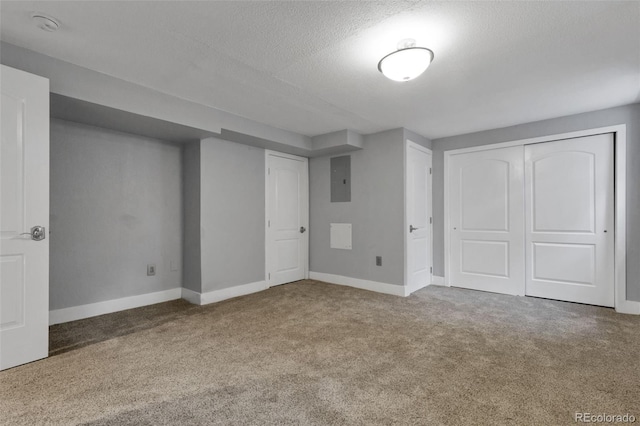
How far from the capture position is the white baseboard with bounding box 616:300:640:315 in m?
3.42

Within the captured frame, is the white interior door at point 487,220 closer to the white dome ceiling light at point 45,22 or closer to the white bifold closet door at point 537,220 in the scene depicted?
the white bifold closet door at point 537,220

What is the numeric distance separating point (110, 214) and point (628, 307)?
588 centimetres

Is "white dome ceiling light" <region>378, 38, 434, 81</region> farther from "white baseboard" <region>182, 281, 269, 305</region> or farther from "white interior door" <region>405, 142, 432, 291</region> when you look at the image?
"white baseboard" <region>182, 281, 269, 305</region>

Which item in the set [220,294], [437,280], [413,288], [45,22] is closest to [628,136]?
[437,280]

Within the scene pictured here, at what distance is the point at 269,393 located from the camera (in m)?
1.93

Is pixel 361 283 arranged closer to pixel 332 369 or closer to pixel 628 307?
pixel 332 369

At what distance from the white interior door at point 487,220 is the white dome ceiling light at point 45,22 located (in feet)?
15.3

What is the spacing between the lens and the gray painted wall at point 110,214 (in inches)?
127

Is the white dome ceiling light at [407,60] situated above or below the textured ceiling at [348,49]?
below

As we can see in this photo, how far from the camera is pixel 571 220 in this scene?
3.85 meters

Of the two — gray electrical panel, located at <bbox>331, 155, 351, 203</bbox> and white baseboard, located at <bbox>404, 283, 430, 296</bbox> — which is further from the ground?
gray electrical panel, located at <bbox>331, 155, 351, 203</bbox>

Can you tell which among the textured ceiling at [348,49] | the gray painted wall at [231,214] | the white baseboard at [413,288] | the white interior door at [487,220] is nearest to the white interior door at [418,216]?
the white baseboard at [413,288]

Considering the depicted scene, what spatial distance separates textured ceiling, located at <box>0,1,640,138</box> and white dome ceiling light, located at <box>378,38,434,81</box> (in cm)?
8

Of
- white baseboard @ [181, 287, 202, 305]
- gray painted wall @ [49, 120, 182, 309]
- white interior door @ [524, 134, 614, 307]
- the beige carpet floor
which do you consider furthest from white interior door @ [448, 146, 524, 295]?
gray painted wall @ [49, 120, 182, 309]
